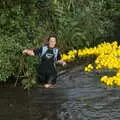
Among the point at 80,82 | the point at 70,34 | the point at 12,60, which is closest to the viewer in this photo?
the point at 12,60

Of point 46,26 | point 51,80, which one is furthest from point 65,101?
point 46,26

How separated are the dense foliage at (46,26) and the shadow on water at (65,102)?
62cm

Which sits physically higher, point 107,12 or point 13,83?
point 107,12

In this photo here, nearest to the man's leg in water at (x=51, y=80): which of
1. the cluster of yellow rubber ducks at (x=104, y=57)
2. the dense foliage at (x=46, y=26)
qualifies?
the dense foliage at (x=46, y=26)

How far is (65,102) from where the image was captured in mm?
10469

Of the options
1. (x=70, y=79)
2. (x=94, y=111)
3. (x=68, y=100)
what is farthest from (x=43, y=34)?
(x=94, y=111)

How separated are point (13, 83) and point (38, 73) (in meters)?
0.67

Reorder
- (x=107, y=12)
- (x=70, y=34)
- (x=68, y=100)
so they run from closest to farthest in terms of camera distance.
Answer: (x=68, y=100) < (x=70, y=34) < (x=107, y=12)

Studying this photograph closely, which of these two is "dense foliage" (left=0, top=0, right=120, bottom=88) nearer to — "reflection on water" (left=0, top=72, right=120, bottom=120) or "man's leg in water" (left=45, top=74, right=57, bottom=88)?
"man's leg in water" (left=45, top=74, right=57, bottom=88)

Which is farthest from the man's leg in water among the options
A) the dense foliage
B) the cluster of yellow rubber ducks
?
the cluster of yellow rubber ducks

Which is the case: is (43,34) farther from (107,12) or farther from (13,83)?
(107,12)

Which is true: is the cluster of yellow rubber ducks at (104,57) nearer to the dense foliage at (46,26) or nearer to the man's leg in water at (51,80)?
the dense foliage at (46,26)

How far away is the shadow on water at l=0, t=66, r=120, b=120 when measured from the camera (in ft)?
31.3

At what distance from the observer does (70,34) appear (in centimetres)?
1561
